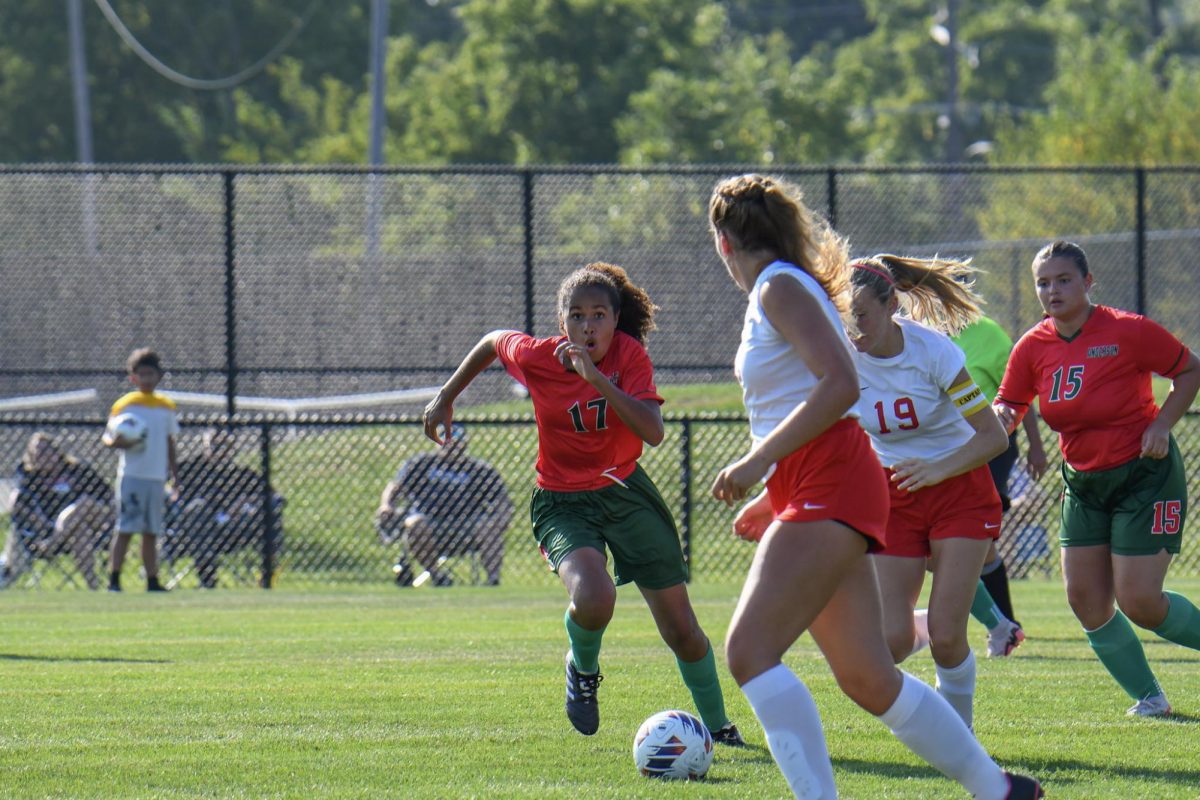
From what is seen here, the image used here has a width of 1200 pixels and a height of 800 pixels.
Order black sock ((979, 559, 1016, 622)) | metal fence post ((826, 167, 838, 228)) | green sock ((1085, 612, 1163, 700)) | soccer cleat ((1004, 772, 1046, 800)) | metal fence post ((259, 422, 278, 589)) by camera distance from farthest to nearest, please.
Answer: metal fence post ((826, 167, 838, 228))
metal fence post ((259, 422, 278, 589))
black sock ((979, 559, 1016, 622))
green sock ((1085, 612, 1163, 700))
soccer cleat ((1004, 772, 1046, 800))

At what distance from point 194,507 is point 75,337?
3901 millimetres

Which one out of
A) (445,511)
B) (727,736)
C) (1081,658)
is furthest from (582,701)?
(445,511)

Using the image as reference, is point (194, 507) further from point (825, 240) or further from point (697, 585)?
point (825, 240)

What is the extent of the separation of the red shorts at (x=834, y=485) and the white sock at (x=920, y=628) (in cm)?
156

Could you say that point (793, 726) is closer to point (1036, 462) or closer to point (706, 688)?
point (706, 688)

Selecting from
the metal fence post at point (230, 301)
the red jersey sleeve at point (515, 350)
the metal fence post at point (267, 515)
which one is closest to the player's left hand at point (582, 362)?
the red jersey sleeve at point (515, 350)

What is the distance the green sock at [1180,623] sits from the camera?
645 cm

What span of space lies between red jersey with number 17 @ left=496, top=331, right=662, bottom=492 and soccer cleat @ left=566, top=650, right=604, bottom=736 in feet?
2.27

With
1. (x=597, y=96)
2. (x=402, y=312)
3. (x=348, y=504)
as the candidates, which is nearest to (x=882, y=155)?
(x=597, y=96)

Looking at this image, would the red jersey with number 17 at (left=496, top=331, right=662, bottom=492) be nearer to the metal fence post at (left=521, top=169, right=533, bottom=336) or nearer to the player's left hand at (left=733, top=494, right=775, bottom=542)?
the player's left hand at (left=733, top=494, right=775, bottom=542)

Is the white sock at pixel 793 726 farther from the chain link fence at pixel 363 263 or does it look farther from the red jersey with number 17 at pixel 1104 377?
the chain link fence at pixel 363 263

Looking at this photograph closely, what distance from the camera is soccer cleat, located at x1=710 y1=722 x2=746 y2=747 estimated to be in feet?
19.5

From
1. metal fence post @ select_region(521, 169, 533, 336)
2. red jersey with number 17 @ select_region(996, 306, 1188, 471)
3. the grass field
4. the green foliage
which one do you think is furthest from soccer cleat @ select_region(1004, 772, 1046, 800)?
the green foliage

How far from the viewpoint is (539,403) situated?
236 inches
